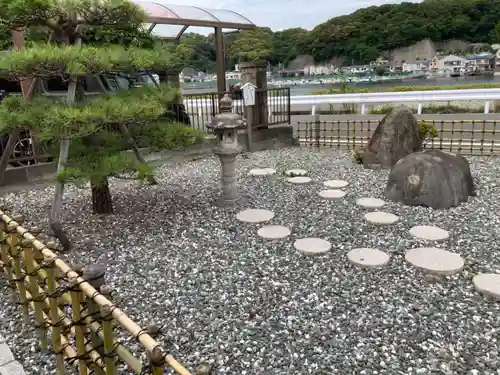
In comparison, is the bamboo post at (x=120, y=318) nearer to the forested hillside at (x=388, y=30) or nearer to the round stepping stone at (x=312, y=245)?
the round stepping stone at (x=312, y=245)

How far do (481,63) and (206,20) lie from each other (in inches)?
735

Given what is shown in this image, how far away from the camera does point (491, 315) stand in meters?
2.26

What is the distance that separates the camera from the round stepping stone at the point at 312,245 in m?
3.11

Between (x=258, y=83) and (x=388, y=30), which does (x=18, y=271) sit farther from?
(x=388, y=30)

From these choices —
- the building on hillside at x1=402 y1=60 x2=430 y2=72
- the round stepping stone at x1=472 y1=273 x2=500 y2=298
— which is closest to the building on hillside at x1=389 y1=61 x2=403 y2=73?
the building on hillside at x1=402 y1=60 x2=430 y2=72

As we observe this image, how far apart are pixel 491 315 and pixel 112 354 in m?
2.06

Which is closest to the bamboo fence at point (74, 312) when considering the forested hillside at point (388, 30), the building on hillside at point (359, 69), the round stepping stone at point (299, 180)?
the round stepping stone at point (299, 180)

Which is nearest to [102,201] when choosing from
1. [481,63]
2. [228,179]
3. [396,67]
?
[228,179]

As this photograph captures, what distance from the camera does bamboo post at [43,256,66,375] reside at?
1.91 metres

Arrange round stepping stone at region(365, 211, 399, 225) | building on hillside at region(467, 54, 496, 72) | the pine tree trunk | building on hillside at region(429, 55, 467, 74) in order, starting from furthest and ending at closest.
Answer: building on hillside at region(429, 55, 467, 74) → building on hillside at region(467, 54, 496, 72) → the pine tree trunk → round stepping stone at region(365, 211, 399, 225)

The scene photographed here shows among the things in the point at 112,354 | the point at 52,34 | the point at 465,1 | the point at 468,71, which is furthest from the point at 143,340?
the point at 465,1

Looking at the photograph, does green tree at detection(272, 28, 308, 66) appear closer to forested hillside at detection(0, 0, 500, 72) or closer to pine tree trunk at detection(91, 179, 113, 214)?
forested hillside at detection(0, 0, 500, 72)

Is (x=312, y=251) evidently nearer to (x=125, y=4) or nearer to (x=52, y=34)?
(x=125, y=4)

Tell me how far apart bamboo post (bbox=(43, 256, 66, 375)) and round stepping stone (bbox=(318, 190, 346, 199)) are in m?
3.15
